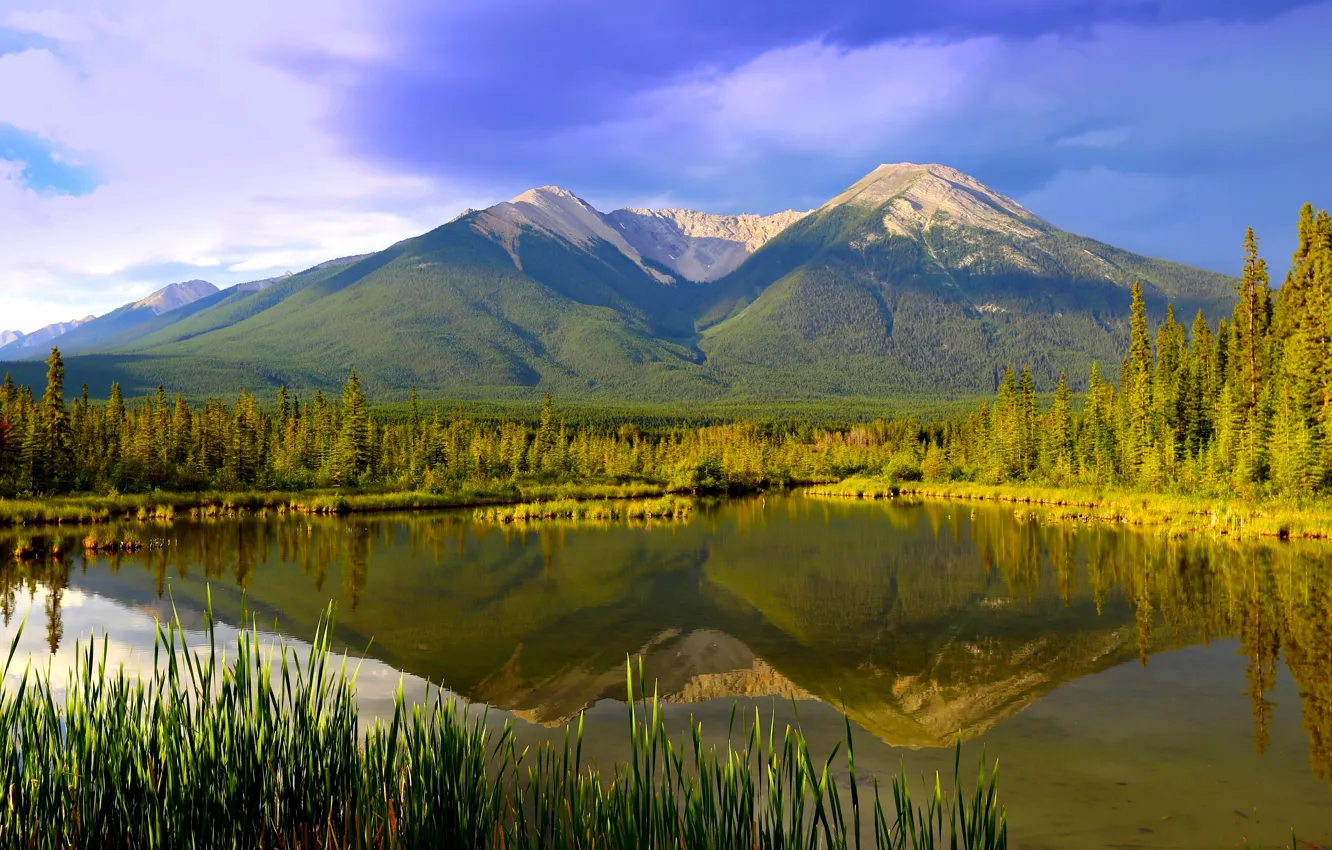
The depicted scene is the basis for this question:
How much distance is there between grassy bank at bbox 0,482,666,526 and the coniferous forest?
4.74 m

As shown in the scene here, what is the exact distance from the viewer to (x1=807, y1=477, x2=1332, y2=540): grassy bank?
38.3 meters

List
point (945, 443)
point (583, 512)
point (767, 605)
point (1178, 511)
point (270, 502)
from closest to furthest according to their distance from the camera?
point (767, 605) < point (1178, 511) < point (583, 512) < point (270, 502) < point (945, 443)

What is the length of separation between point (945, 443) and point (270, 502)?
87.5 m

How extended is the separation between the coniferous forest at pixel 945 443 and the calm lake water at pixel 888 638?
1810 cm

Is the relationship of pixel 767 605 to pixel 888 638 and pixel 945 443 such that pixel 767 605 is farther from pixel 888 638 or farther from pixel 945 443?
pixel 945 443

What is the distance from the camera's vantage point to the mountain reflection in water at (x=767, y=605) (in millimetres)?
16344

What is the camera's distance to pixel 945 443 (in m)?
115

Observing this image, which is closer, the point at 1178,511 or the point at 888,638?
the point at 888,638

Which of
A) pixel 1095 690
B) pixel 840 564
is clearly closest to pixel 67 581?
pixel 840 564

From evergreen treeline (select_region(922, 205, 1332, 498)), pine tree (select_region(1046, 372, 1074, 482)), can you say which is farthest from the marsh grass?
pine tree (select_region(1046, 372, 1074, 482))

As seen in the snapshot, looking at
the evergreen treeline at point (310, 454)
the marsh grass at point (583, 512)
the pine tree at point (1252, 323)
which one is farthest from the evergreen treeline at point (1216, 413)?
the marsh grass at point (583, 512)

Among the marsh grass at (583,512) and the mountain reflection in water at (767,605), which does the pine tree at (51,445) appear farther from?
the marsh grass at (583,512)

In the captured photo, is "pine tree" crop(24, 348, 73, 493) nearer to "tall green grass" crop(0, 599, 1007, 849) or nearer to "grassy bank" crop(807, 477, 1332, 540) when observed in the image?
"tall green grass" crop(0, 599, 1007, 849)

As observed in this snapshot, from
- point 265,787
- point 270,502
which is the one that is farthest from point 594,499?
point 265,787
